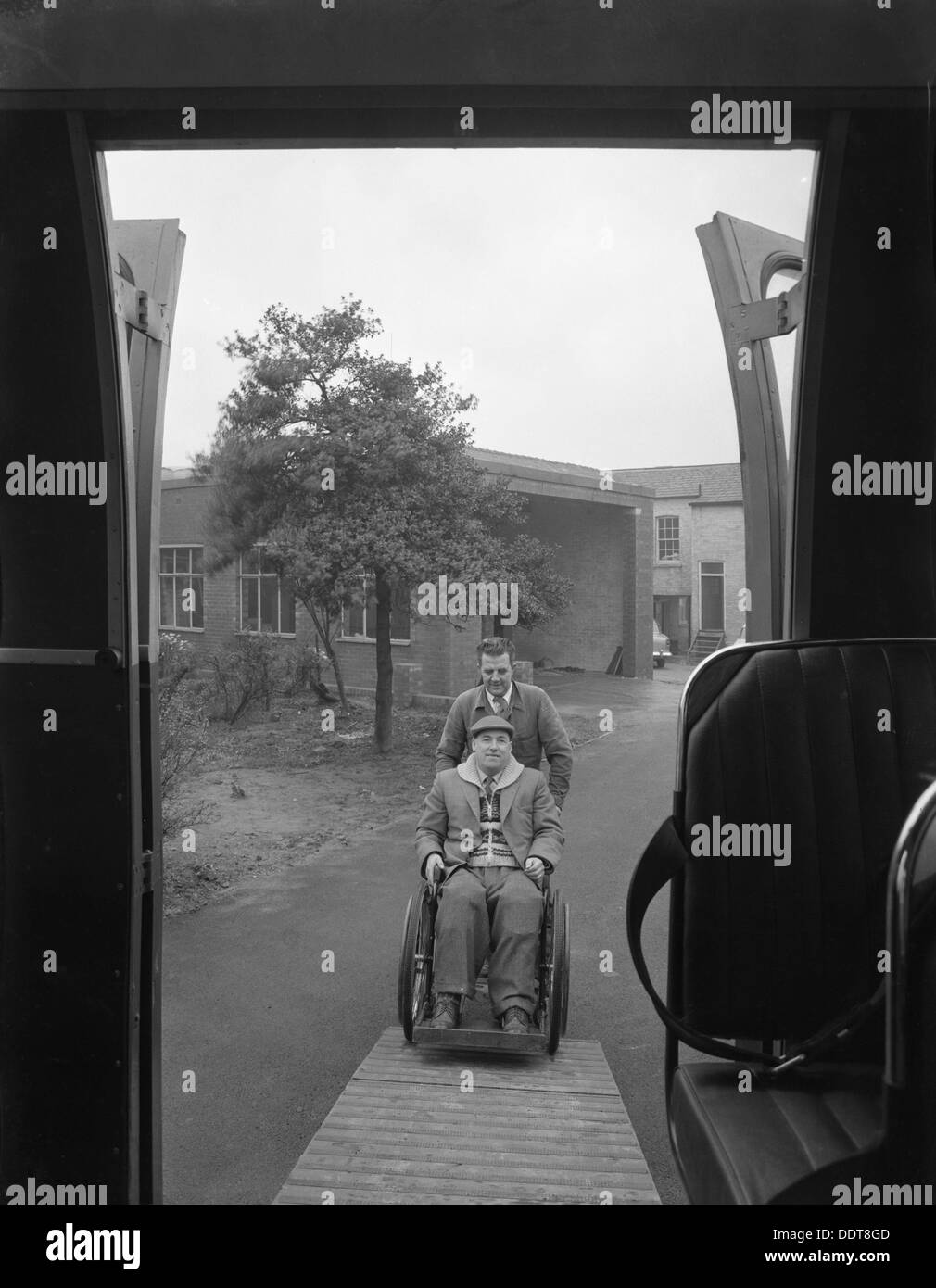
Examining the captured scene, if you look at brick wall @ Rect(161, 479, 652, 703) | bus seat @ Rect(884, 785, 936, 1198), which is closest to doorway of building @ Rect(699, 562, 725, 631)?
bus seat @ Rect(884, 785, 936, 1198)

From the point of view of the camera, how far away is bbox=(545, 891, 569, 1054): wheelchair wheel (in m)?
2.73

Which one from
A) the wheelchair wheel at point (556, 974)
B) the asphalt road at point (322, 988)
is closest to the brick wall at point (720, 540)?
the asphalt road at point (322, 988)

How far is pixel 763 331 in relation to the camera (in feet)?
6.37

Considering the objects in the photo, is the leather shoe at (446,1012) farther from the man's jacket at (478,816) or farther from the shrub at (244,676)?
the shrub at (244,676)

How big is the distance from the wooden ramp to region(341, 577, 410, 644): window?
139 inches

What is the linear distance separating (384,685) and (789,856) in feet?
16.4

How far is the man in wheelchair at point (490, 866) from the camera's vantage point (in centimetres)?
278

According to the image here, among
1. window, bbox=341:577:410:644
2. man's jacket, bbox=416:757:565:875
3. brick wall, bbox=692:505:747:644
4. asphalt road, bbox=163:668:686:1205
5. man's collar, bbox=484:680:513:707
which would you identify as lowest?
asphalt road, bbox=163:668:686:1205

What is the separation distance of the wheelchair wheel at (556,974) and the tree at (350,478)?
2836mm

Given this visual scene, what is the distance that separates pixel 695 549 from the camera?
3.60m

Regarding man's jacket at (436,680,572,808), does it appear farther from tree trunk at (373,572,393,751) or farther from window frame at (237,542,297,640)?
window frame at (237,542,297,640)

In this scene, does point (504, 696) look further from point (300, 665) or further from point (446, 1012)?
point (300, 665)

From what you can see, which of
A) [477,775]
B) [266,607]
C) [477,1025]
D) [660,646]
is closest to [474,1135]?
[477,1025]
